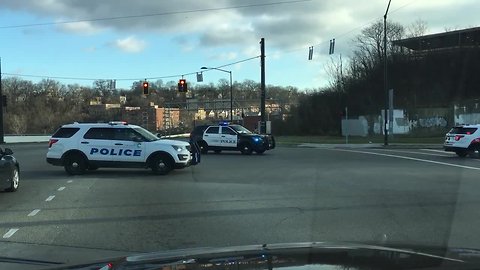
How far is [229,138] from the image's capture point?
1184 inches

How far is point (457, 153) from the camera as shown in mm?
26656

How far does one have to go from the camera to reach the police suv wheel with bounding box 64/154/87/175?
19047mm

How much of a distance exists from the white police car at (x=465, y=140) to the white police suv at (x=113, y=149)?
1398 cm

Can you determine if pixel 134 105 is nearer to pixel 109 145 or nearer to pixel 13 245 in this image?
pixel 109 145

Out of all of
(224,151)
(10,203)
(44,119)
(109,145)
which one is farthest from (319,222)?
(44,119)

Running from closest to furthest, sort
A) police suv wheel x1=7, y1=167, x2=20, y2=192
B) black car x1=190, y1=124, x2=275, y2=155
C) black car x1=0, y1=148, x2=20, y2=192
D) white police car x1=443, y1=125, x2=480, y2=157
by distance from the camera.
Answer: black car x1=0, y1=148, x2=20, y2=192
police suv wheel x1=7, y1=167, x2=20, y2=192
white police car x1=443, y1=125, x2=480, y2=157
black car x1=190, y1=124, x2=275, y2=155

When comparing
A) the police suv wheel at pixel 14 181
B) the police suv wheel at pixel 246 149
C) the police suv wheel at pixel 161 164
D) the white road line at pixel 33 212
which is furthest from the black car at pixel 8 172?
the police suv wheel at pixel 246 149

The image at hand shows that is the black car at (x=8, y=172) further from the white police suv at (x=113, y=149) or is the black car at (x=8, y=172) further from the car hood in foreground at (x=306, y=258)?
the car hood in foreground at (x=306, y=258)

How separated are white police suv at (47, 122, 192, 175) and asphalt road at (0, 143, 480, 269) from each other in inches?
43.6

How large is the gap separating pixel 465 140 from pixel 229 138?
12076 millimetres

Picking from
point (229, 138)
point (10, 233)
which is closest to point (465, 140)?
point (229, 138)

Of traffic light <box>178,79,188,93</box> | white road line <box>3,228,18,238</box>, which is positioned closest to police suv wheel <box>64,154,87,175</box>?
white road line <box>3,228,18,238</box>

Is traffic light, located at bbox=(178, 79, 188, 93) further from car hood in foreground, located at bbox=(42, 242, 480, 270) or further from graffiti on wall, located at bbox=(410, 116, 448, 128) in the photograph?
car hood in foreground, located at bbox=(42, 242, 480, 270)

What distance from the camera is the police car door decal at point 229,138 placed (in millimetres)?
30000
